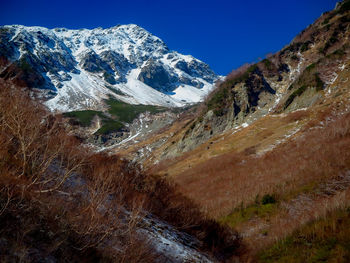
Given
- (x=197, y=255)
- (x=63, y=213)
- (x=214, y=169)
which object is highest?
(x=214, y=169)

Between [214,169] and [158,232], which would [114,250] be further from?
[214,169]

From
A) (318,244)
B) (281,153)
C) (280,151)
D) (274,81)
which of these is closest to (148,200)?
(318,244)

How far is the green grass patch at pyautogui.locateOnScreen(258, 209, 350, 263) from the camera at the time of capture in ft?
16.7

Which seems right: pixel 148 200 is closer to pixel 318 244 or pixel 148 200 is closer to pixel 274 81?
pixel 318 244

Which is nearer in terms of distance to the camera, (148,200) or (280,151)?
(148,200)

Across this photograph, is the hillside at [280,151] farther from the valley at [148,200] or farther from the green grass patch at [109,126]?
A: the green grass patch at [109,126]

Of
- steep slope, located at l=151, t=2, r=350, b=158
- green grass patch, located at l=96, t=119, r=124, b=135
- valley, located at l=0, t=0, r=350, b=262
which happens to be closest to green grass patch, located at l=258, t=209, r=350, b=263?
valley, located at l=0, t=0, r=350, b=262

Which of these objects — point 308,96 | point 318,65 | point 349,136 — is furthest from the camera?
point 318,65

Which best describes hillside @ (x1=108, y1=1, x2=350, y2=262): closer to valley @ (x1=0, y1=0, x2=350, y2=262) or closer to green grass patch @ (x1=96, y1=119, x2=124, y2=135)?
valley @ (x1=0, y1=0, x2=350, y2=262)

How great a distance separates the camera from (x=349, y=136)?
16.0 metres

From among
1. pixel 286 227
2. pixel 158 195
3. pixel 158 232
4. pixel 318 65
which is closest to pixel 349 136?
pixel 286 227

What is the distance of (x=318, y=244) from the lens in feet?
18.1

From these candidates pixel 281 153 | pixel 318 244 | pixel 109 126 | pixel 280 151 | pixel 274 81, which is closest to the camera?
pixel 318 244

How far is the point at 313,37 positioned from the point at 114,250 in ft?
252
